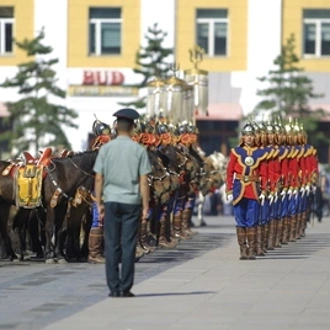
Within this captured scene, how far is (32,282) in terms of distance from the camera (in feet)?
64.3

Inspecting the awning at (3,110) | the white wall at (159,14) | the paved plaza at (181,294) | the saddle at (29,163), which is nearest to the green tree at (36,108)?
the awning at (3,110)

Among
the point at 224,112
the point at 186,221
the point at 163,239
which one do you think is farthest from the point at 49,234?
the point at 224,112

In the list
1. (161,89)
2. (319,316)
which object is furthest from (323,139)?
(319,316)

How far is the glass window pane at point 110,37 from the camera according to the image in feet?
180

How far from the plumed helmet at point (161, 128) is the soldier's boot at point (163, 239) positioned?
146 centimetres

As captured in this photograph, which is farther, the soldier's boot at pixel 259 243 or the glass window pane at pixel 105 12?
the glass window pane at pixel 105 12

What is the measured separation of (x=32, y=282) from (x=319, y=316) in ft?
16.0

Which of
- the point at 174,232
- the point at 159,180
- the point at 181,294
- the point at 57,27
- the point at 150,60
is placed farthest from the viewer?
the point at 57,27

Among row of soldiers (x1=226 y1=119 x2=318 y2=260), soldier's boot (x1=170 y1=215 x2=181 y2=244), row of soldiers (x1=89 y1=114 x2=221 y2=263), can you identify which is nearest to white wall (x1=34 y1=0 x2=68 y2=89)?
row of soldiers (x1=89 y1=114 x2=221 y2=263)

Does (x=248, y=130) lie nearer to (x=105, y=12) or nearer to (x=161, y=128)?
(x=161, y=128)

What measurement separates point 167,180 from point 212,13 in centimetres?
2981

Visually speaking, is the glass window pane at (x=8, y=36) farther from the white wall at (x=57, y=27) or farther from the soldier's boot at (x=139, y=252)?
the soldier's boot at (x=139, y=252)

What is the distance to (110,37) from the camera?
Result: 5481 centimetres

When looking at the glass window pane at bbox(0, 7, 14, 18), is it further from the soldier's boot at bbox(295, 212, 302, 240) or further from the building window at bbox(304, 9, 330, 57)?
the soldier's boot at bbox(295, 212, 302, 240)
